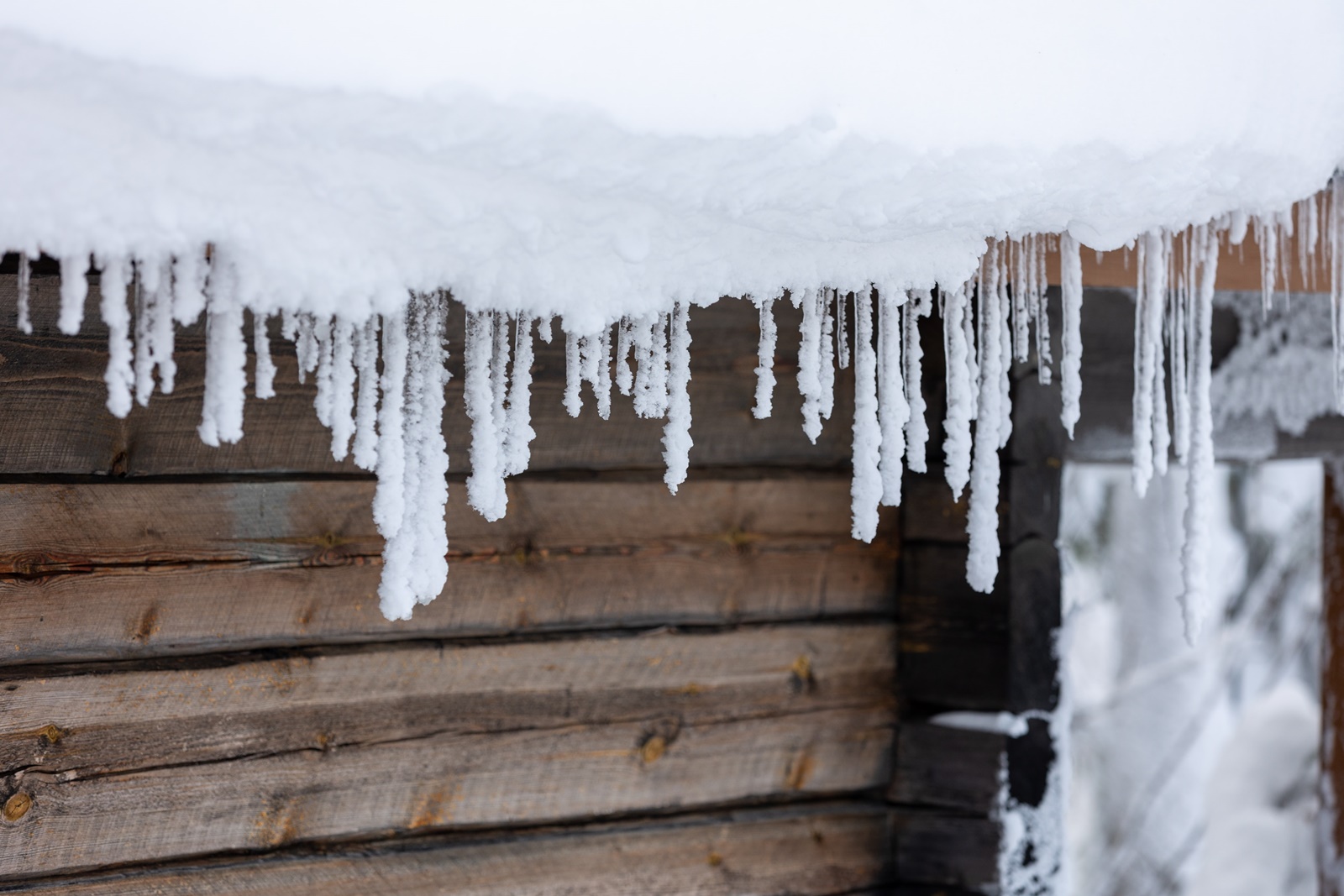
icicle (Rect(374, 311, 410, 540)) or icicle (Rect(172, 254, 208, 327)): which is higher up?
icicle (Rect(172, 254, 208, 327))

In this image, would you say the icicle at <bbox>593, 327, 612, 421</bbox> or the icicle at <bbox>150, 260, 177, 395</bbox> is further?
the icicle at <bbox>593, 327, 612, 421</bbox>

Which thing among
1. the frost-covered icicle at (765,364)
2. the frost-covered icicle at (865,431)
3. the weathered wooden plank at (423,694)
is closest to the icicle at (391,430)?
the frost-covered icicle at (765,364)

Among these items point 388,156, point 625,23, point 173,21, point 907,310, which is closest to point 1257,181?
point 907,310

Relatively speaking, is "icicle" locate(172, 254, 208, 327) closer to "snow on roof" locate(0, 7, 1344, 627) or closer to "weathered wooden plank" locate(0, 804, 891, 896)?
"snow on roof" locate(0, 7, 1344, 627)

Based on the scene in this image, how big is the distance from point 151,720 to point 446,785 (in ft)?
1.61

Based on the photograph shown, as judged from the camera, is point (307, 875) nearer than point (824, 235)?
No

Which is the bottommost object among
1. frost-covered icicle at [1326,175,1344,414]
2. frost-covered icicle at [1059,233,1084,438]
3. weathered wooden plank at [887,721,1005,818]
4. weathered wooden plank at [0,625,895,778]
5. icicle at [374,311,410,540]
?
weathered wooden plank at [887,721,1005,818]

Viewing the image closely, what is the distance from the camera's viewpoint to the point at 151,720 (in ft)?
4.72

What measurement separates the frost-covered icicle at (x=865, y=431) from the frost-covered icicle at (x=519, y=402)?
410 millimetres

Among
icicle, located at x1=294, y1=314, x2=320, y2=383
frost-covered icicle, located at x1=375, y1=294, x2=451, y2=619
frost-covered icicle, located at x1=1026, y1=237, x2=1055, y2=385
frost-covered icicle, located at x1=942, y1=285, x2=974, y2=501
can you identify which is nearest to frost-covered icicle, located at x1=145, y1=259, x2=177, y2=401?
icicle, located at x1=294, y1=314, x2=320, y2=383

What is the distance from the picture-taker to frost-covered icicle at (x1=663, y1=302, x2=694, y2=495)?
3.63 feet

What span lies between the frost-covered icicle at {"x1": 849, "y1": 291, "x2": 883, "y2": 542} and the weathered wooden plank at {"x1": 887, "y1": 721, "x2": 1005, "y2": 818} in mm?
922

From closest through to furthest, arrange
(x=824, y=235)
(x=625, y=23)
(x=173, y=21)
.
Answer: (x=173, y=21) < (x=625, y=23) < (x=824, y=235)

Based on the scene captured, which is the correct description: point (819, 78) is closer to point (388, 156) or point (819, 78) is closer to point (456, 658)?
point (388, 156)
